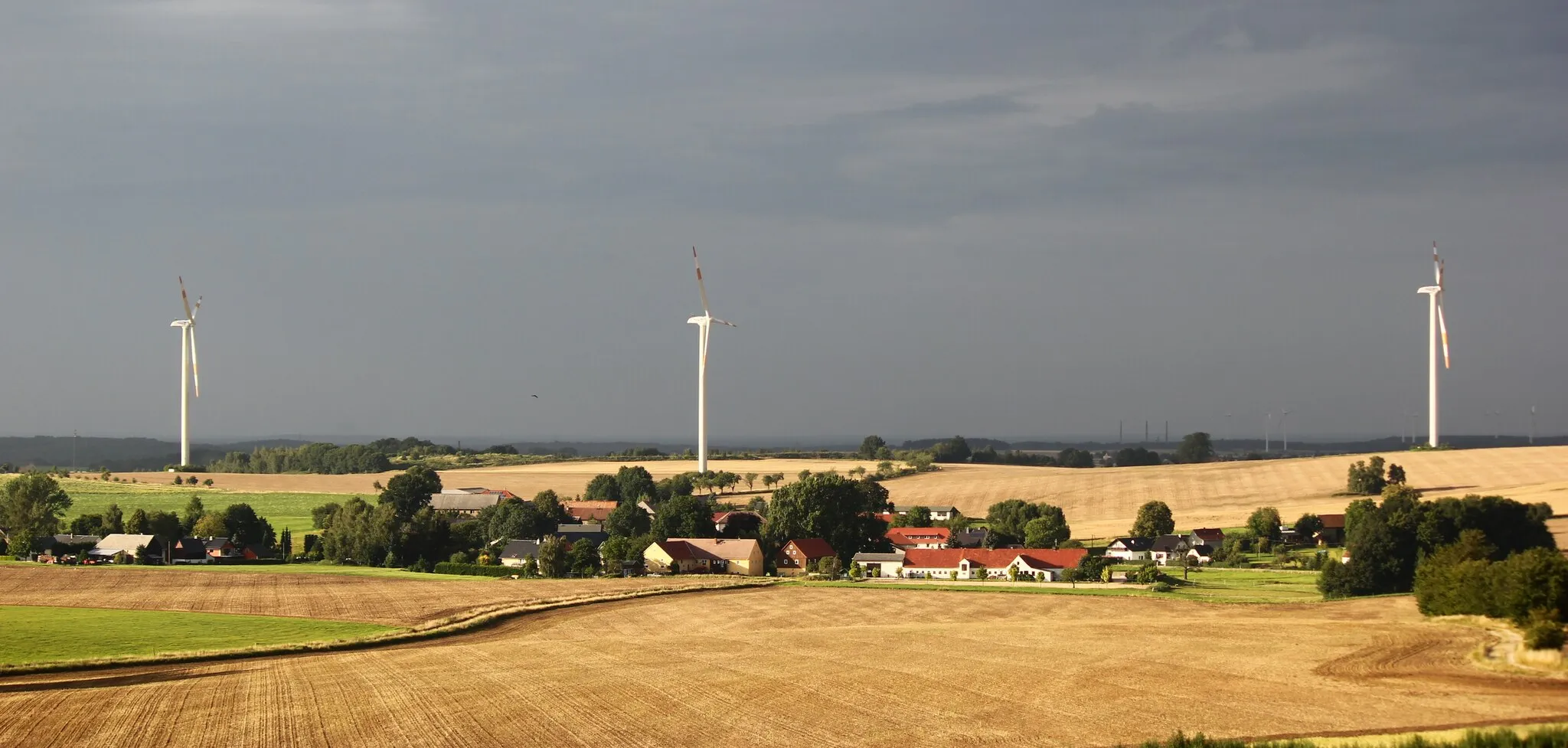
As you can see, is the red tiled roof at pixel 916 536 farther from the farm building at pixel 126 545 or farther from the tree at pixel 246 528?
the farm building at pixel 126 545

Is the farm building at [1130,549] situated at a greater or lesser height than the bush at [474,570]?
greater

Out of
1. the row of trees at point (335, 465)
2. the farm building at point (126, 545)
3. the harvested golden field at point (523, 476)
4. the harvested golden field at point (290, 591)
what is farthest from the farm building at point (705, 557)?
the row of trees at point (335, 465)

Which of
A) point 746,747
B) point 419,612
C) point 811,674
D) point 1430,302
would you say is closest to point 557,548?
point 419,612

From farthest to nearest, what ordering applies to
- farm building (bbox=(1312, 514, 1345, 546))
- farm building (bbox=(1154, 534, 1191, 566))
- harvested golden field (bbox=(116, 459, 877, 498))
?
harvested golden field (bbox=(116, 459, 877, 498)) → farm building (bbox=(1312, 514, 1345, 546)) → farm building (bbox=(1154, 534, 1191, 566))

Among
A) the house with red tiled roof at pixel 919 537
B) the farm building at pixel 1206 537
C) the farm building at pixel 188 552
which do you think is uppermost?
the farm building at pixel 1206 537

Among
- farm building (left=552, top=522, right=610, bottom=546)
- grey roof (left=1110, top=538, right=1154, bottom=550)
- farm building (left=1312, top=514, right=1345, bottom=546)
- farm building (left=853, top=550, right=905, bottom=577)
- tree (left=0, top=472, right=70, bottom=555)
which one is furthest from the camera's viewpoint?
tree (left=0, top=472, right=70, bottom=555)

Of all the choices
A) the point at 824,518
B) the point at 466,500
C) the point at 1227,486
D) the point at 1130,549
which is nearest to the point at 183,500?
the point at 466,500

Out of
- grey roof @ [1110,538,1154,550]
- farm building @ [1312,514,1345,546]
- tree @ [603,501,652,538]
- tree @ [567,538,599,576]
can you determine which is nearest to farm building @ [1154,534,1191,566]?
grey roof @ [1110,538,1154,550]

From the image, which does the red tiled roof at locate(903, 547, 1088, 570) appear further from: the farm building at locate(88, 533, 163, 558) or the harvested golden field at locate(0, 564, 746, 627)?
the farm building at locate(88, 533, 163, 558)
